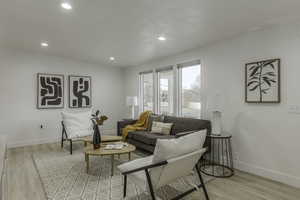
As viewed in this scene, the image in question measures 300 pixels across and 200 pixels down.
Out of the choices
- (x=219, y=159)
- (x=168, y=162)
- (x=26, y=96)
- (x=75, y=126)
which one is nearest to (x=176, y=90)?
(x=219, y=159)

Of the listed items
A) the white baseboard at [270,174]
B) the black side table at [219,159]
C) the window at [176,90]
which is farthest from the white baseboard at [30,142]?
the white baseboard at [270,174]

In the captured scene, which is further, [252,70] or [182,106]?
[182,106]

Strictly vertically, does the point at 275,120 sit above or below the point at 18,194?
above

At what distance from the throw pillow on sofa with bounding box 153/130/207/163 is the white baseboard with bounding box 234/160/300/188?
1.63m

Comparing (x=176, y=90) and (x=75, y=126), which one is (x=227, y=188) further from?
(x=75, y=126)

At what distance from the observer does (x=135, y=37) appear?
348 cm

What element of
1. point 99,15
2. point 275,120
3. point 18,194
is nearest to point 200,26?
point 99,15

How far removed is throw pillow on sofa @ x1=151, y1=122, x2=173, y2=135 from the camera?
13.2 feet

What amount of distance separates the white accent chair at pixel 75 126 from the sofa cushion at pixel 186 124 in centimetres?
211

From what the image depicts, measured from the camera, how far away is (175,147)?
6.18 ft

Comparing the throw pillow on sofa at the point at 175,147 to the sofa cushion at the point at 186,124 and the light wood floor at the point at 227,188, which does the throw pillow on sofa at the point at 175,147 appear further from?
Answer: the sofa cushion at the point at 186,124

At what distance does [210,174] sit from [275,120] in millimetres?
1375

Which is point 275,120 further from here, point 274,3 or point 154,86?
point 154,86

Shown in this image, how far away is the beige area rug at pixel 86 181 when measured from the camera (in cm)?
235
